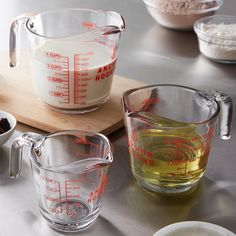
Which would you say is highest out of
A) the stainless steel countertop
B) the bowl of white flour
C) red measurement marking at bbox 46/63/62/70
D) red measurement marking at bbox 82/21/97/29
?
red measurement marking at bbox 82/21/97/29

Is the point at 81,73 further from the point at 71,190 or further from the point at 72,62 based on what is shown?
the point at 71,190

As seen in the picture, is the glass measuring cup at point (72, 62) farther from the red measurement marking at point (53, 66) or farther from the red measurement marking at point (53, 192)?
the red measurement marking at point (53, 192)

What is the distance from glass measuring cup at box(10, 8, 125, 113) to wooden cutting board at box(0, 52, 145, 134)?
0.02 m

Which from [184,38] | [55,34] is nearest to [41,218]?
[55,34]

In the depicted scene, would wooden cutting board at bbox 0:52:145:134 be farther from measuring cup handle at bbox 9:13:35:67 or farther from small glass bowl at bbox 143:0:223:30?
small glass bowl at bbox 143:0:223:30

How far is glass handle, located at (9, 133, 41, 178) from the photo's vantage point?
0.81 metres

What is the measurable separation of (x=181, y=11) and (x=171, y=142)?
25.1 inches

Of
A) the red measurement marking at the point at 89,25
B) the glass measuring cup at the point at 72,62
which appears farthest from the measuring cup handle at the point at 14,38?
the red measurement marking at the point at 89,25

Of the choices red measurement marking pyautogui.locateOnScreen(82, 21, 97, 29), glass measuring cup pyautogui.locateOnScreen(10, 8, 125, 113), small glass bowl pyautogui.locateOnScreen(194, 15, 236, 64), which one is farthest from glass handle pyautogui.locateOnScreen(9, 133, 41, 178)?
small glass bowl pyautogui.locateOnScreen(194, 15, 236, 64)

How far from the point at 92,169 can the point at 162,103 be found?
8.6 inches

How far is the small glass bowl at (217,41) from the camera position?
1275mm

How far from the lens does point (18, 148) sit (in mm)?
821

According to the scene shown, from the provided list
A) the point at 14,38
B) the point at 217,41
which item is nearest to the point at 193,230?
the point at 14,38

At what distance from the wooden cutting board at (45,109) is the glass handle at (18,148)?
18 cm
